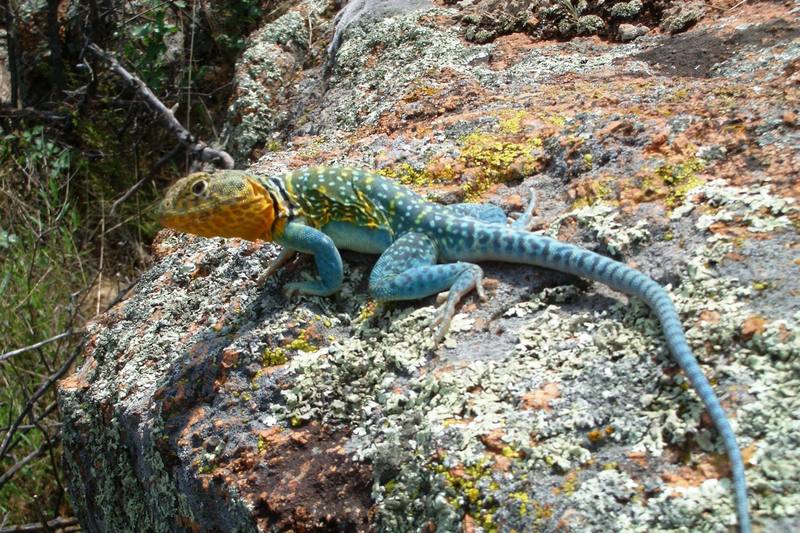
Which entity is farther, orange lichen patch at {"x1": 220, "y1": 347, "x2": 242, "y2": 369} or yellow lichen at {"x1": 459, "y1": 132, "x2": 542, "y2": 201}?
yellow lichen at {"x1": 459, "y1": 132, "x2": 542, "y2": 201}

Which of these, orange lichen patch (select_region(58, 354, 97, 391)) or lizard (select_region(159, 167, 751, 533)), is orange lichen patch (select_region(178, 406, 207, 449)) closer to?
lizard (select_region(159, 167, 751, 533))

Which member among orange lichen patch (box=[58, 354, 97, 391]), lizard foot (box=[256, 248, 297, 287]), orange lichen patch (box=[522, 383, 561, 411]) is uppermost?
orange lichen patch (box=[522, 383, 561, 411])

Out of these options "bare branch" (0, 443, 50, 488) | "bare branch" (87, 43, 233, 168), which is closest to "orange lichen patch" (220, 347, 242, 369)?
"bare branch" (0, 443, 50, 488)

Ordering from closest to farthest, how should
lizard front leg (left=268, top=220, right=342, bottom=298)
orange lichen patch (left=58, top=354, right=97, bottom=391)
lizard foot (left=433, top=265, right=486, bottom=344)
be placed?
lizard foot (left=433, top=265, right=486, bottom=344) < lizard front leg (left=268, top=220, right=342, bottom=298) < orange lichen patch (left=58, top=354, right=97, bottom=391)

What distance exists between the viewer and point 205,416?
10.1ft

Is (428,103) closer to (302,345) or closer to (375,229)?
(375,229)

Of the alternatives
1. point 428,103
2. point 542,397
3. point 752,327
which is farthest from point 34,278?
point 752,327

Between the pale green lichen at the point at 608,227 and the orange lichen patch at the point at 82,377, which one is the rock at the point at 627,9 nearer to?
the pale green lichen at the point at 608,227

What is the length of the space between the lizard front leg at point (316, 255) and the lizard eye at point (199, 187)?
0.38 m

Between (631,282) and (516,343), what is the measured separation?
1.48 ft

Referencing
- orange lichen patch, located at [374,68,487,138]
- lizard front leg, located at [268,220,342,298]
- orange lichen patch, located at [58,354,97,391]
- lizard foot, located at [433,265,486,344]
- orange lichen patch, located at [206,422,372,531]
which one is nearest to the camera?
orange lichen patch, located at [206,422,372,531]

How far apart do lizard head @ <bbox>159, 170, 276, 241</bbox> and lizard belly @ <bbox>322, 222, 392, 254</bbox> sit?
11.4 inches

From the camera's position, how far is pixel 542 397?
250cm

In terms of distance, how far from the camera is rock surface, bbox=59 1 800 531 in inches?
88.5
